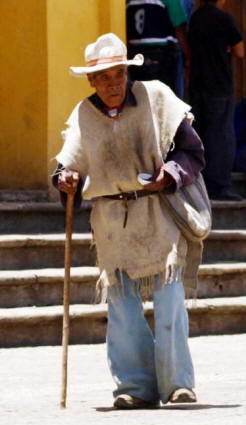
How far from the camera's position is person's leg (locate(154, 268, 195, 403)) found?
5.82 meters

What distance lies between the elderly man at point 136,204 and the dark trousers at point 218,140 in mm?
4196

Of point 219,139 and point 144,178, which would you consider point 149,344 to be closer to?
point 144,178

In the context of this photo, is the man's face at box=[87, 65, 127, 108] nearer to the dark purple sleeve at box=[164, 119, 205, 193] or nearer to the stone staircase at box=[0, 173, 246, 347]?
the dark purple sleeve at box=[164, 119, 205, 193]

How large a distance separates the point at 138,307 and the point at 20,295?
2.64 metres

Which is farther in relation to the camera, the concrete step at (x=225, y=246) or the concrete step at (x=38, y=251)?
the concrete step at (x=225, y=246)

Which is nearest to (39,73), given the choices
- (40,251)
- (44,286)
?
(40,251)

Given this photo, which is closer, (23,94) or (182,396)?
(182,396)

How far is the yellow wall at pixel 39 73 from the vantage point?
9.82m

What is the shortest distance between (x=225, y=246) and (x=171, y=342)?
385cm

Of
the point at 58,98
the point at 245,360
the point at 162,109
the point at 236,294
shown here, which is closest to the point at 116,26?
the point at 58,98

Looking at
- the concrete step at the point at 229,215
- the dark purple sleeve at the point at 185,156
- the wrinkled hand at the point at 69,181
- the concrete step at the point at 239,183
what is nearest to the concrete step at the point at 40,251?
the concrete step at the point at 229,215

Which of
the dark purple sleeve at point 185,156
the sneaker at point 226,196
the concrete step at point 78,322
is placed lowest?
the concrete step at point 78,322

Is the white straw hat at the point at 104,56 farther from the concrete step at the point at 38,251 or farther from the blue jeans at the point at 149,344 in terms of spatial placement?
the concrete step at the point at 38,251

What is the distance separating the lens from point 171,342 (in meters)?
5.82
